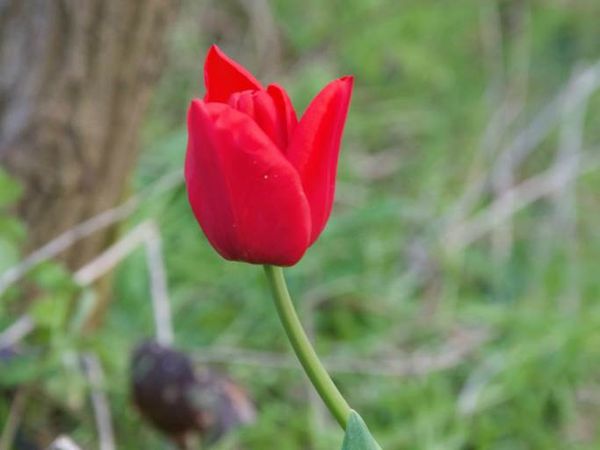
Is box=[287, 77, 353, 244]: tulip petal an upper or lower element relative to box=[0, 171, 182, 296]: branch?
upper

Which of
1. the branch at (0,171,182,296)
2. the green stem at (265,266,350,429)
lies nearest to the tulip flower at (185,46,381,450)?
the green stem at (265,266,350,429)

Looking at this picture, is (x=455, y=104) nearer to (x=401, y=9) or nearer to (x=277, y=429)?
(x=401, y=9)

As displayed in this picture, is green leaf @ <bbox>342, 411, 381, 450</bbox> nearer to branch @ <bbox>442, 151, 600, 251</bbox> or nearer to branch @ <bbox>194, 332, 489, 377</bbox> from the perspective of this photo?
branch @ <bbox>194, 332, 489, 377</bbox>

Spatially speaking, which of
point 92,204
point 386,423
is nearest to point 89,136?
point 92,204

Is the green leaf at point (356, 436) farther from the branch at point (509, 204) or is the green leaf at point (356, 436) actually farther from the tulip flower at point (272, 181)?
the branch at point (509, 204)

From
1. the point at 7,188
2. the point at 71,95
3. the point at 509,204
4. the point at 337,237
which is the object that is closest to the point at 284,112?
the point at 7,188

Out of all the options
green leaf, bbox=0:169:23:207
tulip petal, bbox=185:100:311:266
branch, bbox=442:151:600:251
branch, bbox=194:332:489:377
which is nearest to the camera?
tulip petal, bbox=185:100:311:266

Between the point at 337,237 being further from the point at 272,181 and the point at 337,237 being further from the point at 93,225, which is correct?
the point at 272,181
